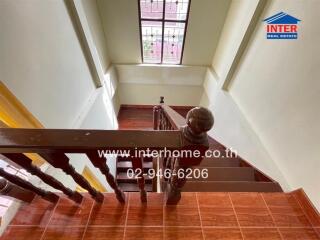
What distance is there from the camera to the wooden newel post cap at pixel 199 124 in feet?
2.14

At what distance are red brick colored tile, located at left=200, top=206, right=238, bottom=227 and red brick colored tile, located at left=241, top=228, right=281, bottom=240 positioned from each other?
0.22 feet

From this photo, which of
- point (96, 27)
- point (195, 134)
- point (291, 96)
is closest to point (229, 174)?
point (291, 96)

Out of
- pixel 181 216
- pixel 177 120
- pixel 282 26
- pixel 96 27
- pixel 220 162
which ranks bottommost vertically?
pixel 181 216

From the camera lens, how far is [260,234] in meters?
1.08

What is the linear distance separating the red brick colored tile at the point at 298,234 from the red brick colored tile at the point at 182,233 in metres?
0.51

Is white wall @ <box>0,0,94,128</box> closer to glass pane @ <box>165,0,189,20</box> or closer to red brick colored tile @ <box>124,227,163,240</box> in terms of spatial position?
red brick colored tile @ <box>124,227,163,240</box>

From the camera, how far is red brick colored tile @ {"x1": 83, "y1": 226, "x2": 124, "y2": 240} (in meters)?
1.00

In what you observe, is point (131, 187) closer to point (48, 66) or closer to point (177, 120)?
point (48, 66)

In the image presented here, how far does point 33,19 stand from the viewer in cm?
168

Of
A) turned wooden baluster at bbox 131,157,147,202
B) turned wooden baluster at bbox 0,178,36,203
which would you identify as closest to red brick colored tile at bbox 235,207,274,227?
turned wooden baluster at bbox 131,157,147,202

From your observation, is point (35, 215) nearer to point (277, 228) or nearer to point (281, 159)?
point (277, 228)

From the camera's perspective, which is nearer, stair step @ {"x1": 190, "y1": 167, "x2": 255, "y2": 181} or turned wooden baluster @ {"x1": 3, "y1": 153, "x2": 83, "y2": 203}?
turned wooden baluster @ {"x1": 3, "y1": 153, "x2": 83, "y2": 203}

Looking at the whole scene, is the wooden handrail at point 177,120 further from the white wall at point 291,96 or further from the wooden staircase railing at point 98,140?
the white wall at point 291,96

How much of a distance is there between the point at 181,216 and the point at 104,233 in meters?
0.43
